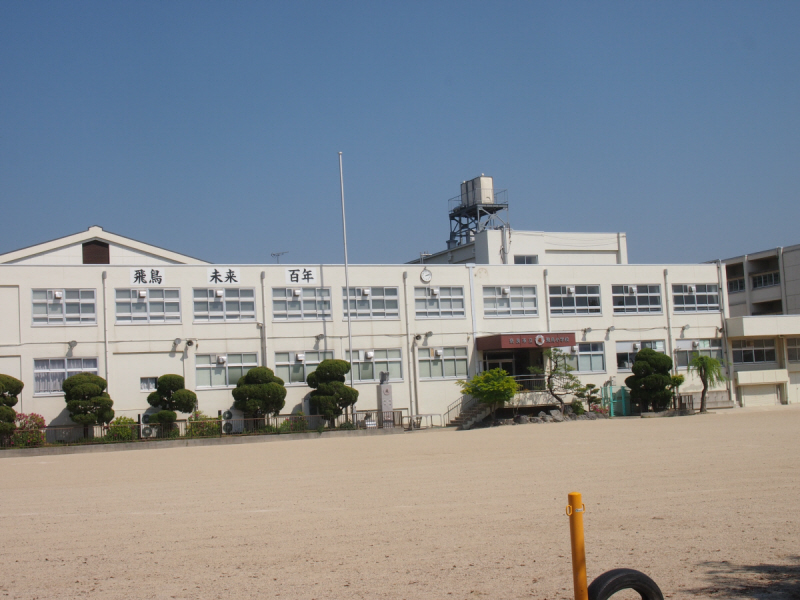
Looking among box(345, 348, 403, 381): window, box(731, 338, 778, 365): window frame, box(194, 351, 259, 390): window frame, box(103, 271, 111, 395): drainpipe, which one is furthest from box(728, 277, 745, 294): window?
→ box(103, 271, 111, 395): drainpipe

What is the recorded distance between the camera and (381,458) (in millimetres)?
18531

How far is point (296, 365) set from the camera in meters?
33.8

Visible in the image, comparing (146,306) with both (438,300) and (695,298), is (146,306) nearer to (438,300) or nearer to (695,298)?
(438,300)

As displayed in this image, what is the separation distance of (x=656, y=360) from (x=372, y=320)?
12.9 metres

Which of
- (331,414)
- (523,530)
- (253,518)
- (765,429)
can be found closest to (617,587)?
(523,530)

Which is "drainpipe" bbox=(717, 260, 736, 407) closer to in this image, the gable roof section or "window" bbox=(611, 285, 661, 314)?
"window" bbox=(611, 285, 661, 314)

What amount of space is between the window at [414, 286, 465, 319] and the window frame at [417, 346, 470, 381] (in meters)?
1.50

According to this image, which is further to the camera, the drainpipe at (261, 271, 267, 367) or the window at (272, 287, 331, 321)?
the window at (272, 287, 331, 321)

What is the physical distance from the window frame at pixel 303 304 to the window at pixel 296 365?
1523mm

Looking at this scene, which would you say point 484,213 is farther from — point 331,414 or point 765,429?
point 765,429

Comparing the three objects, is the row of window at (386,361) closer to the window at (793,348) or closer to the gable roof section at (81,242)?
the window at (793,348)

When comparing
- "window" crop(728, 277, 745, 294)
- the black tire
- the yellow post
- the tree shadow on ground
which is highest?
"window" crop(728, 277, 745, 294)

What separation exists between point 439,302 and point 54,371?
1653 centimetres

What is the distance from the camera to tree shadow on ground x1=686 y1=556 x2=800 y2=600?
236 inches
